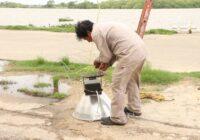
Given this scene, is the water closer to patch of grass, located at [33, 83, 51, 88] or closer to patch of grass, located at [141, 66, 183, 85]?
patch of grass, located at [141, 66, 183, 85]

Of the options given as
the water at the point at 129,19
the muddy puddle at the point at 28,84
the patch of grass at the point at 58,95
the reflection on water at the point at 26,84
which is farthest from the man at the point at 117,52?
the water at the point at 129,19

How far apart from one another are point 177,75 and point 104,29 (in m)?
3.92

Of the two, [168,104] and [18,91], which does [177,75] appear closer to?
[168,104]

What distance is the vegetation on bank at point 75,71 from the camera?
30.8 feet

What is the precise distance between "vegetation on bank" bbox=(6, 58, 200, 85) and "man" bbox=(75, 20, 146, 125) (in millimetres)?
2943

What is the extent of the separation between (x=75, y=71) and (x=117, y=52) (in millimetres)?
4466

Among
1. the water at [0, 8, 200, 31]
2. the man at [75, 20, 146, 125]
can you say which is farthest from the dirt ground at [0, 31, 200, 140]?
the water at [0, 8, 200, 31]

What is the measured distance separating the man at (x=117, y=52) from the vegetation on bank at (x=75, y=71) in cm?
294

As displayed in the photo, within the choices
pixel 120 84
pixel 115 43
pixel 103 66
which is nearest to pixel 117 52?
pixel 115 43

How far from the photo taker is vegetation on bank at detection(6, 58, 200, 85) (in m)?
9.38

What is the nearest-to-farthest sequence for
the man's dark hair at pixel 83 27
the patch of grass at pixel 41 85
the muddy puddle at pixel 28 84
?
the man's dark hair at pixel 83 27 < the muddy puddle at pixel 28 84 < the patch of grass at pixel 41 85

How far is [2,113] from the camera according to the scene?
725cm

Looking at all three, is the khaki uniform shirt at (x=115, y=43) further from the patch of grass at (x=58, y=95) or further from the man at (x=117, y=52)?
the patch of grass at (x=58, y=95)

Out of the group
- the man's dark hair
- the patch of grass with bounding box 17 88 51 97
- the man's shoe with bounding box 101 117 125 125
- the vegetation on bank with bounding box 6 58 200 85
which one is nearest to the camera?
the man's dark hair
